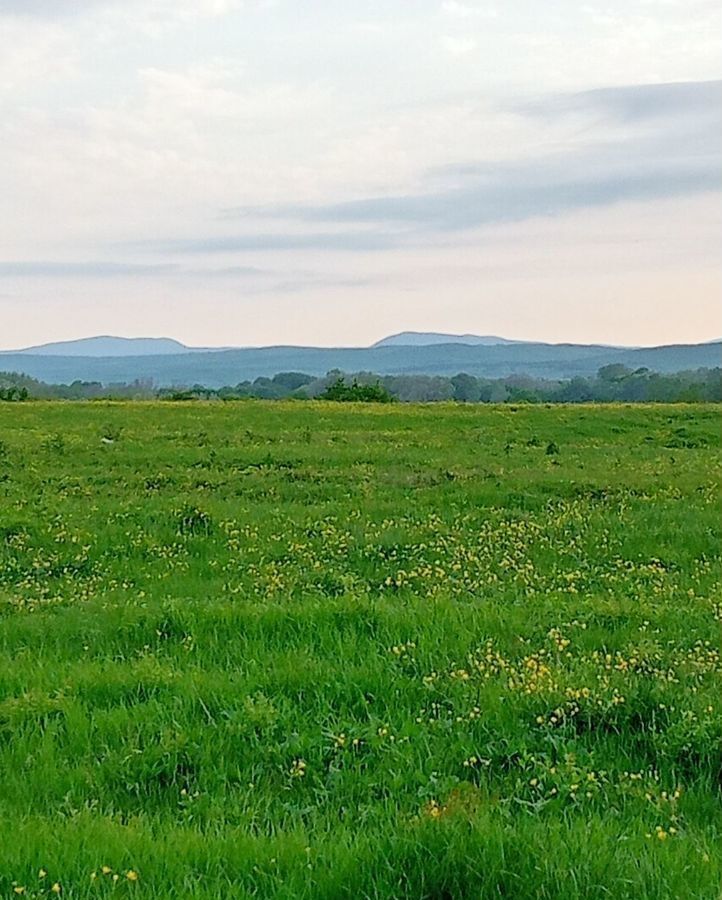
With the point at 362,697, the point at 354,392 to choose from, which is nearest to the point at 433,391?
the point at 354,392

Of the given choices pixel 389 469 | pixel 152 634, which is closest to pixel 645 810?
pixel 152 634

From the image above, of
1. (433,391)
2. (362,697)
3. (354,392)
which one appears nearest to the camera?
(362,697)

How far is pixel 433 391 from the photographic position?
103 metres

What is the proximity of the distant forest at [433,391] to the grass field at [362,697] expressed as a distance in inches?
1169

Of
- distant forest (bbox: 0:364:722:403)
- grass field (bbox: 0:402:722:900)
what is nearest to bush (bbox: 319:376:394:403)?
distant forest (bbox: 0:364:722:403)

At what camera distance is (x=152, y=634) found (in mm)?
9133

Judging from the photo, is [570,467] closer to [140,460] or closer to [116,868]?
[140,460]

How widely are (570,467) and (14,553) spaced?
12.9m

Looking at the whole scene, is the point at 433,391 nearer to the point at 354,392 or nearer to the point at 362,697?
the point at 354,392

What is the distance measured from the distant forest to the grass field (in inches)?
1169

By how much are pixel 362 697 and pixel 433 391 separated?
9660 centimetres

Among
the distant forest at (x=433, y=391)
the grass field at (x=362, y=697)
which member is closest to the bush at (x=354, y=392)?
the distant forest at (x=433, y=391)

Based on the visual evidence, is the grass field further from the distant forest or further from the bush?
the bush

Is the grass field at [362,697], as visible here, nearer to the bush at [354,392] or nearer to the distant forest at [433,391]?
the distant forest at [433,391]
